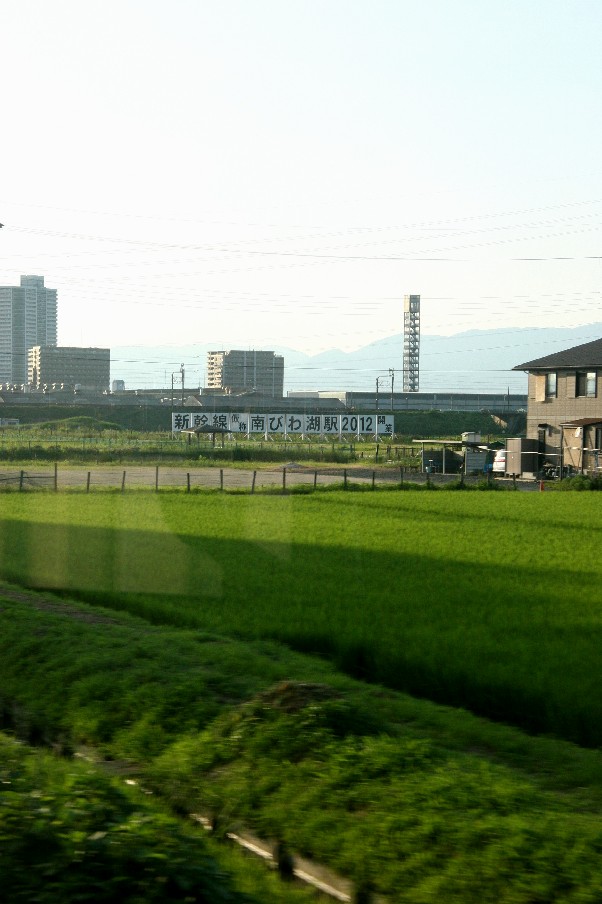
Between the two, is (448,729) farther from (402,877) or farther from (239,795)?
(402,877)

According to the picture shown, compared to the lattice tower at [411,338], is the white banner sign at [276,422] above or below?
below

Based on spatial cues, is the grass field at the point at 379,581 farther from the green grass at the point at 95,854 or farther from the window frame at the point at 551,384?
the window frame at the point at 551,384

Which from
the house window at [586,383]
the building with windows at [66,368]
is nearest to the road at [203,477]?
the house window at [586,383]

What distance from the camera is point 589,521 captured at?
97.6ft

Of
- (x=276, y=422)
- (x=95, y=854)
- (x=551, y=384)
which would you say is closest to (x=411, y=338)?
(x=276, y=422)

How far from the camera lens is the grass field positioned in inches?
449

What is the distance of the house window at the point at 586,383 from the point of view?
53375mm

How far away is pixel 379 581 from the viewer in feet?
59.8

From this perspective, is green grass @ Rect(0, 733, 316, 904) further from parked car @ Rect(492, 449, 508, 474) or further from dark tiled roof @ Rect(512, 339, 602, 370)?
parked car @ Rect(492, 449, 508, 474)

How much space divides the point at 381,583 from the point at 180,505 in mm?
16925

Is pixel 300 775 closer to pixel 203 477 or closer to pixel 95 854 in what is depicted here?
pixel 95 854

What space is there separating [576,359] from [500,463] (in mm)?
6668

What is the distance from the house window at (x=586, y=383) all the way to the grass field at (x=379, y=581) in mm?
20173

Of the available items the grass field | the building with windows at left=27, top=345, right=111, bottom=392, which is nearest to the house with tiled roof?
the grass field
